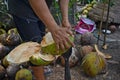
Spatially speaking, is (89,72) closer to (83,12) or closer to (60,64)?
(60,64)

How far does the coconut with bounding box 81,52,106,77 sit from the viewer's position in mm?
2859

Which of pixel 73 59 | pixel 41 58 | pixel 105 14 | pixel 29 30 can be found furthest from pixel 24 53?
pixel 105 14

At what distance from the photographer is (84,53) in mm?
3217

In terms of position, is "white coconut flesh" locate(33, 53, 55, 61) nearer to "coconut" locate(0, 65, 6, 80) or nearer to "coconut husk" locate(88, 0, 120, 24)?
"coconut" locate(0, 65, 6, 80)

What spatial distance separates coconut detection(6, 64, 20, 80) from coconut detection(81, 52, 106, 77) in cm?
74

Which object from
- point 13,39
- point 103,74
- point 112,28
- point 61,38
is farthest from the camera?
point 112,28

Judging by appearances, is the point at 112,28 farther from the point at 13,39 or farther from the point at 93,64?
the point at 13,39

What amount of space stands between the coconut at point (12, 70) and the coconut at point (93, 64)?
0.74 metres

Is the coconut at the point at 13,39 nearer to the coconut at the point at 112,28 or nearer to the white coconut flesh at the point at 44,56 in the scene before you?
the coconut at the point at 112,28

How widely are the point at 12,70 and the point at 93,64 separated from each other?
88 cm

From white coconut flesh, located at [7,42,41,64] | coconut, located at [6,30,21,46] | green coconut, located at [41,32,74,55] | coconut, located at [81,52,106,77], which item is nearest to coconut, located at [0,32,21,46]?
coconut, located at [6,30,21,46]

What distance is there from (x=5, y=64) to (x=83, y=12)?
207cm

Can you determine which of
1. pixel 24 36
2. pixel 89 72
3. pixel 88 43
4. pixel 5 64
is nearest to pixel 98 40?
pixel 88 43

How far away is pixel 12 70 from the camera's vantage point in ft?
9.50
